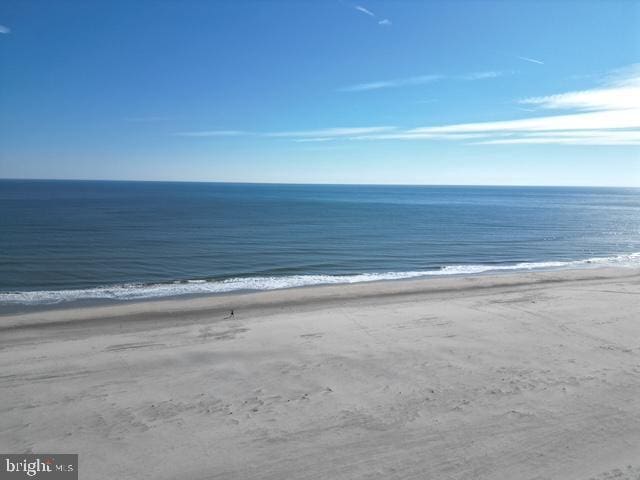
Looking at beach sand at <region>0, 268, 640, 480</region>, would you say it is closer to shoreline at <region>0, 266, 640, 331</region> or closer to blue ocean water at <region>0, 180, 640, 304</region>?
shoreline at <region>0, 266, 640, 331</region>

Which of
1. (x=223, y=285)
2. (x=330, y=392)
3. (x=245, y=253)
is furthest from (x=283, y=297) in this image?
(x=245, y=253)

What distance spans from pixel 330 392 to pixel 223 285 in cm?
1634

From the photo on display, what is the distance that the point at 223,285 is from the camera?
1035 inches

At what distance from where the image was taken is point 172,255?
35156mm

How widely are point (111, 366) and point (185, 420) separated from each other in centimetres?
455

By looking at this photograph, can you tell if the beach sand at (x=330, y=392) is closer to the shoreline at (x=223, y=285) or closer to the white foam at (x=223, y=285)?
the shoreline at (x=223, y=285)

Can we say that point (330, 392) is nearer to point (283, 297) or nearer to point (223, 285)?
point (283, 297)

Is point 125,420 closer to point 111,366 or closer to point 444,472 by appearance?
point 111,366

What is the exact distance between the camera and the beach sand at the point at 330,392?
8531mm

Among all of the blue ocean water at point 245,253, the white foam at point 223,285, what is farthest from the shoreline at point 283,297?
the blue ocean water at point 245,253

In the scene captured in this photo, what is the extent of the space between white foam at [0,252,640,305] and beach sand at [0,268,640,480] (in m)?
3.66

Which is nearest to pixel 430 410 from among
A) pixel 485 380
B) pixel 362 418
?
pixel 362 418

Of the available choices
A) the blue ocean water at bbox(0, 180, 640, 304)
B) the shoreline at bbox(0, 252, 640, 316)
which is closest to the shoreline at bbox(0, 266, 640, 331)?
the shoreline at bbox(0, 252, 640, 316)

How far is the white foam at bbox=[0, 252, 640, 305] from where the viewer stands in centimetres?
2289
